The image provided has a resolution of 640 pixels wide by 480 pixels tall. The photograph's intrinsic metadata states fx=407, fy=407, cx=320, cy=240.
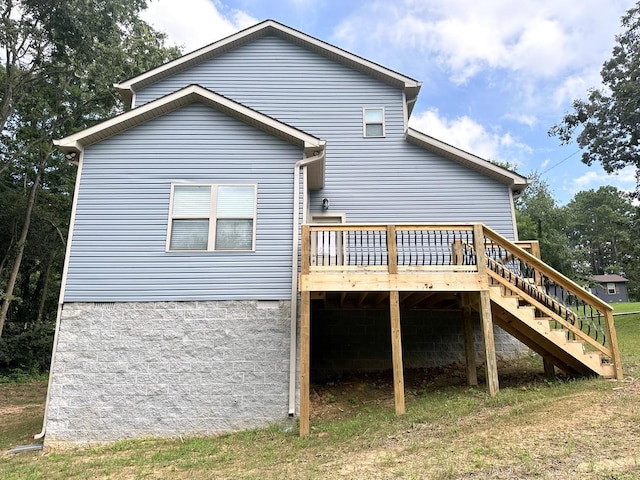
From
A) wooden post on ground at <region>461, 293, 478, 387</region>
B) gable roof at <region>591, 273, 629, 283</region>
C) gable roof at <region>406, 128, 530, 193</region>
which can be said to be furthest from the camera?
gable roof at <region>591, 273, 629, 283</region>

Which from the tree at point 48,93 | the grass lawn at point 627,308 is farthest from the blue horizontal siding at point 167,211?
the grass lawn at point 627,308

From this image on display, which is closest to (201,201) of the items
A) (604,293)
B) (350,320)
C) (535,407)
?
(350,320)

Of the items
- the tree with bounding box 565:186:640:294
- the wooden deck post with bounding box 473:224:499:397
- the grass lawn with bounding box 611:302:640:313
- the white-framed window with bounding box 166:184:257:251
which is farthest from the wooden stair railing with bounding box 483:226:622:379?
the tree with bounding box 565:186:640:294

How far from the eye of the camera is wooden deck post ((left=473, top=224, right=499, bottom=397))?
6.30 m

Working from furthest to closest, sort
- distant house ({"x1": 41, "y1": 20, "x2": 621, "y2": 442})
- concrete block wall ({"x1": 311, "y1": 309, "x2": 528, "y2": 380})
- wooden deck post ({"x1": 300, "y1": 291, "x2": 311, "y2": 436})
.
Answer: concrete block wall ({"x1": 311, "y1": 309, "x2": 528, "y2": 380}) < distant house ({"x1": 41, "y1": 20, "x2": 621, "y2": 442}) < wooden deck post ({"x1": 300, "y1": 291, "x2": 311, "y2": 436})

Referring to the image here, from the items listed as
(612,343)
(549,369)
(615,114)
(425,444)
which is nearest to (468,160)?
(549,369)

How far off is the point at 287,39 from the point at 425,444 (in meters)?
10.4

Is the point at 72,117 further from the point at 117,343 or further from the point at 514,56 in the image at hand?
the point at 514,56

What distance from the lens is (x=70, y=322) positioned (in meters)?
6.90

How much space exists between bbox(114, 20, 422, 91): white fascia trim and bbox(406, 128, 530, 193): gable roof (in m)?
1.60

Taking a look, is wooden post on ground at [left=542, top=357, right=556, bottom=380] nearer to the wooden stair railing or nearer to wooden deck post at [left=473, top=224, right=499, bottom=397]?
the wooden stair railing

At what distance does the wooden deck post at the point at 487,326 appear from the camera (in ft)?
20.7

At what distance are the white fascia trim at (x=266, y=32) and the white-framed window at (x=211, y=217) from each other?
15.8 feet

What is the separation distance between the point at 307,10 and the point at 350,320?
11.2 m
